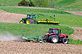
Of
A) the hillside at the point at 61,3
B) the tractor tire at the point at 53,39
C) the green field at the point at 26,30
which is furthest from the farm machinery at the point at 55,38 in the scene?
the hillside at the point at 61,3

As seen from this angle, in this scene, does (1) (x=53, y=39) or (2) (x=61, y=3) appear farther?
(2) (x=61, y=3)

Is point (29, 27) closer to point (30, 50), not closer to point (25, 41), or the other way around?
point (25, 41)

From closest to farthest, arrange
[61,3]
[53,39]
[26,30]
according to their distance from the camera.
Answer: [53,39]
[26,30]
[61,3]

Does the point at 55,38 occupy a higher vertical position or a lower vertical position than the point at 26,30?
higher

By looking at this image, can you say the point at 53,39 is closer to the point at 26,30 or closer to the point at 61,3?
the point at 26,30

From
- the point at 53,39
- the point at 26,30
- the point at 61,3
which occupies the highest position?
the point at 53,39

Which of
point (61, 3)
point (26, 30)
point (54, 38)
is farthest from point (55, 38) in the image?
point (61, 3)

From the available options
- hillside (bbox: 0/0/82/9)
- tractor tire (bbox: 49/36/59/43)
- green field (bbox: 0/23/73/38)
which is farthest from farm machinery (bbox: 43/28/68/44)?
hillside (bbox: 0/0/82/9)

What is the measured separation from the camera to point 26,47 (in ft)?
73.3

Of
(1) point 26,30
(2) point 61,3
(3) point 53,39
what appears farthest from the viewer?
(2) point 61,3

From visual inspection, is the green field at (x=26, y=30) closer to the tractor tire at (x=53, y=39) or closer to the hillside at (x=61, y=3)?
the tractor tire at (x=53, y=39)

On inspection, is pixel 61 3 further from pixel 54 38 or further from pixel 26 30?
pixel 54 38

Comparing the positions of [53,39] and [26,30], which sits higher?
[53,39]

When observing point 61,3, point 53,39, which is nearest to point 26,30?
point 53,39
